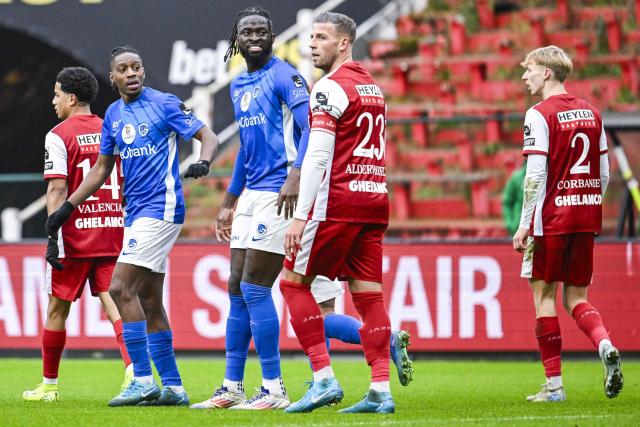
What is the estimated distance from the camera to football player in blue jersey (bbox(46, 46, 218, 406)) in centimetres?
820

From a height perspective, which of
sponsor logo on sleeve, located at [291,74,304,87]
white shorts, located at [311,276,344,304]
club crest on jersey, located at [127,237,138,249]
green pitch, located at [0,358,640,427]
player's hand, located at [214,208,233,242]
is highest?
sponsor logo on sleeve, located at [291,74,304,87]

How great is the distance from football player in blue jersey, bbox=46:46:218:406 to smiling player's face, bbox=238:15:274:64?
577 mm

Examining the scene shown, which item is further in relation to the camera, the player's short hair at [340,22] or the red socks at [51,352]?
the red socks at [51,352]

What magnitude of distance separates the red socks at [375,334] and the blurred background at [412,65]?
9604 mm

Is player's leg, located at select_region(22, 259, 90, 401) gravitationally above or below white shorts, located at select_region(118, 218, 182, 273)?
below

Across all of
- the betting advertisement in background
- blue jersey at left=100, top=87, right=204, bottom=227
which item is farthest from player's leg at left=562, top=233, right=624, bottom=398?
the betting advertisement in background

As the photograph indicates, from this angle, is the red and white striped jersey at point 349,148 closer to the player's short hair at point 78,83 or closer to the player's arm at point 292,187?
the player's arm at point 292,187

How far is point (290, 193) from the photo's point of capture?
749 cm

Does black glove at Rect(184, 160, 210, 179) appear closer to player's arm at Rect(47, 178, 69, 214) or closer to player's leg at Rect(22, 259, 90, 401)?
player's arm at Rect(47, 178, 69, 214)

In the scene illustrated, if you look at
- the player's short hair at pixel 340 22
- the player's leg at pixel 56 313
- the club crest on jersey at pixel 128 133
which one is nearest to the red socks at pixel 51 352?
the player's leg at pixel 56 313

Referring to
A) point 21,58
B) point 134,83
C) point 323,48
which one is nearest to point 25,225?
point 21,58

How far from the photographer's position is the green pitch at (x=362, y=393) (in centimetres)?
721

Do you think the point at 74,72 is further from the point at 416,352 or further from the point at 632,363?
the point at 632,363

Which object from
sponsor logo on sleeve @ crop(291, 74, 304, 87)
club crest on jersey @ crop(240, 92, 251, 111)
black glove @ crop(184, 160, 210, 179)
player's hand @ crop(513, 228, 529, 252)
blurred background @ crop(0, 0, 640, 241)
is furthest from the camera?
blurred background @ crop(0, 0, 640, 241)
